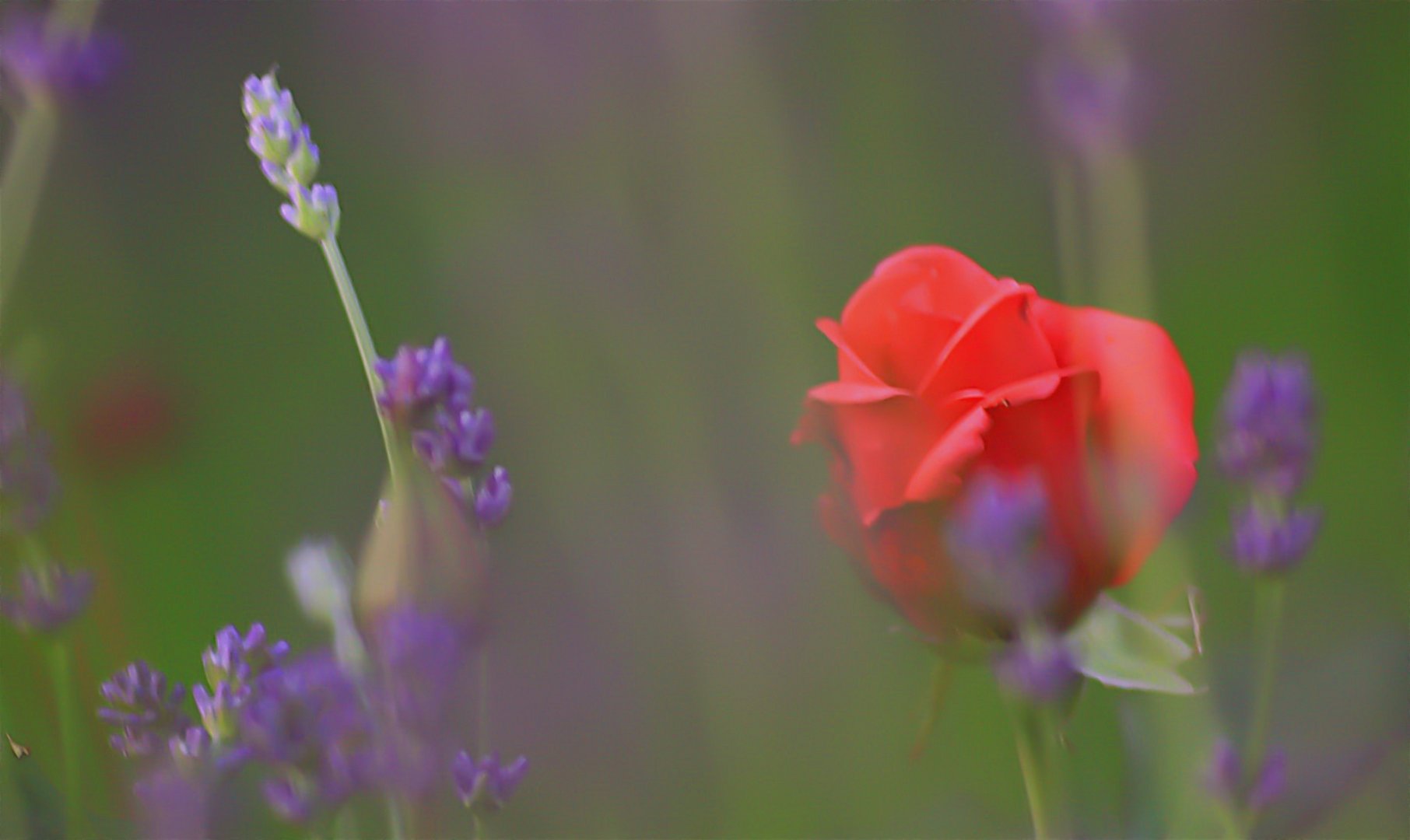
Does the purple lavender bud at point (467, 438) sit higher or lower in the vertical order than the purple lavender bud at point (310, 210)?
lower

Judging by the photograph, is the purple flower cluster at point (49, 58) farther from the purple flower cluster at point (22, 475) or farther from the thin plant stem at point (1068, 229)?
the thin plant stem at point (1068, 229)

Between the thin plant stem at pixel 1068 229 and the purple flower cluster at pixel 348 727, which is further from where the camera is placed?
the thin plant stem at pixel 1068 229

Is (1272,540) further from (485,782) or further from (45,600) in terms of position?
(45,600)

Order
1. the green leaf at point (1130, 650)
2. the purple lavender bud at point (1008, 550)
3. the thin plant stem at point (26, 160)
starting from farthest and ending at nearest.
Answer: the thin plant stem at point (26, 160)
the green leaf at point (1130, 650)
the purple lavender bud at point (1008, 550)

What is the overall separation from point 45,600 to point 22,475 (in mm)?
41

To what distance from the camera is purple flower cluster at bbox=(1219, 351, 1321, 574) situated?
0.89ft

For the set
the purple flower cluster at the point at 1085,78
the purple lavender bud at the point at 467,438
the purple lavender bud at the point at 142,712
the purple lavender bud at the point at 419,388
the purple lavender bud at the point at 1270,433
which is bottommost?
the purple lavender bud at the point at 142,712

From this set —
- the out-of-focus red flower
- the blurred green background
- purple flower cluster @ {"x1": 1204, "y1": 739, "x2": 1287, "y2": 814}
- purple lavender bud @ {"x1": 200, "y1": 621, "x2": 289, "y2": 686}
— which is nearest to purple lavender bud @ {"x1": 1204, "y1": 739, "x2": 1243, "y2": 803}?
purple flower cluster @ {"x1": 1204, "y1": 739, "x2": 1287, "y2": 814}

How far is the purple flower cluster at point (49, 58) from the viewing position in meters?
0.41

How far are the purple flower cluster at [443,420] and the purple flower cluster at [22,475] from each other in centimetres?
14

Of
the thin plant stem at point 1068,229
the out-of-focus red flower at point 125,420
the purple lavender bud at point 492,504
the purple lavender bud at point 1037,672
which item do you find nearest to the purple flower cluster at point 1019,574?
the purple lavender bud at point 1037,672

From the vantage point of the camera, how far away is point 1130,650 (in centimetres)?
34

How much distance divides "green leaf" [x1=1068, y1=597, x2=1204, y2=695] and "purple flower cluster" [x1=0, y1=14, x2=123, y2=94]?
1.36 feet

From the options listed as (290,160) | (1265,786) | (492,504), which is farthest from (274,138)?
(1265,786)
